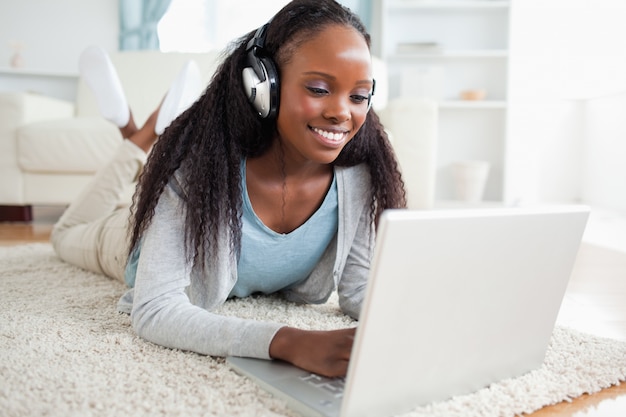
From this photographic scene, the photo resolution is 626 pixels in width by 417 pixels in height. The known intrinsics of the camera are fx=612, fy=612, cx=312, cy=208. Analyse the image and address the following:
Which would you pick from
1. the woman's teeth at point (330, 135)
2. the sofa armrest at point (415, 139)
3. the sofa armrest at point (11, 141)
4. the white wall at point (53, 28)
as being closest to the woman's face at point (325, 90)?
the woman's teeth at point (330, 135)

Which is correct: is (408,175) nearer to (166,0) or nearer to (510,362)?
(510,362)

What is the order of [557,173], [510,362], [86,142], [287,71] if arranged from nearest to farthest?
[510,362] → [287,71] → [86,142] → [557,173]

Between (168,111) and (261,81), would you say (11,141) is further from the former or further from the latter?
(261,81)

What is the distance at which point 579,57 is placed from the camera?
423 centimetres

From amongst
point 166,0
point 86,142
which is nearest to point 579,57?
point 166,0

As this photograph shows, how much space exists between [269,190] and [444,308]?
0.51m

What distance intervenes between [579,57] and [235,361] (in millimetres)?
4076

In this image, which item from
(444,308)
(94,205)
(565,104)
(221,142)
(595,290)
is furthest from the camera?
(565,104)

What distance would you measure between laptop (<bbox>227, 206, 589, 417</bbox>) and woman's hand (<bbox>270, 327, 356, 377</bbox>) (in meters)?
0.01

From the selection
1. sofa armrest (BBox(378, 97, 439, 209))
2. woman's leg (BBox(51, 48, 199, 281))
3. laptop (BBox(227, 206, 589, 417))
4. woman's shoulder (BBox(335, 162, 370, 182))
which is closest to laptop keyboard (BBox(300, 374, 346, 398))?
laptop (BBox(227, 206, 589, 417))

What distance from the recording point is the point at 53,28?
431 cm

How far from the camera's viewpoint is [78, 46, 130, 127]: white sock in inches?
77.0

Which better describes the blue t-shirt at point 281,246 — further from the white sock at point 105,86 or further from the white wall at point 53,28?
the white wall at point 53,28

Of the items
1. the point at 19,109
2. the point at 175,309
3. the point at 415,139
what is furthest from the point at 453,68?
the point at 175,309
